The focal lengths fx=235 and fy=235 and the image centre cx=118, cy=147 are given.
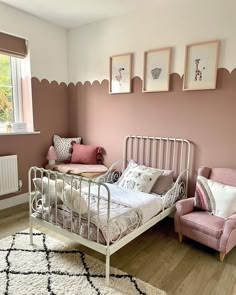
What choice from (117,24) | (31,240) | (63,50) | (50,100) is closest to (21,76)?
(50,100)

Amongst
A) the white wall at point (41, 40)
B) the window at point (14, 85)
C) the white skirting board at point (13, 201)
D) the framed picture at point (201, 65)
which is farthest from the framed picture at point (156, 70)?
the white skirting board at point (13, 201)

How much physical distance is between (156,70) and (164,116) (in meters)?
0.58

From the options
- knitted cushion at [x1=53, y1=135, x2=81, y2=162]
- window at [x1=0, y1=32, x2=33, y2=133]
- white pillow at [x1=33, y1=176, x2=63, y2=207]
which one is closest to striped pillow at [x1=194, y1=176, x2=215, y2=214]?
white pillow at [x1=33, y1=176, x2=63, y2=207]

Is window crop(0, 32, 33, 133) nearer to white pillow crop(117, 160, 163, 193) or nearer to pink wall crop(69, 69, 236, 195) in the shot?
pink wall crop(69, 69, 236, 195)

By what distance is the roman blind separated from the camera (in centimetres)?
298

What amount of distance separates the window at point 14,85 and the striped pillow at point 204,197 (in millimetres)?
2447

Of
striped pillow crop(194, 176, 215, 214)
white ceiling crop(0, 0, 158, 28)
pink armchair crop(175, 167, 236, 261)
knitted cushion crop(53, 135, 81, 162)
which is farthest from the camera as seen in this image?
knitted cushion crop(53, 135, 81, 162)

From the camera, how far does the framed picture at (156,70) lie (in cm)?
285

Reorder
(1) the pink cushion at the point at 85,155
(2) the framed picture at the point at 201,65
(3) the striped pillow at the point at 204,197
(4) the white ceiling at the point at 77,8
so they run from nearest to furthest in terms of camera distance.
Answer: (3) the striped pillow at the point at 204,197 → (2) the framed picture at the point at 201,65 → (4) the white ceiling at the point at 77,8 → (1) the pink cushion at the point at 85,155

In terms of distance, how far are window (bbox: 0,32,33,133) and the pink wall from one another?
28.1 inches

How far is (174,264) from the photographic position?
209 cm

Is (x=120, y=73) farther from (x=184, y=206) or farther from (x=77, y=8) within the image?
(x=184, y=206)

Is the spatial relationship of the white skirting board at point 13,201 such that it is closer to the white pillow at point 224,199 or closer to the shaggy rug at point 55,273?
the shaggy rug at point 55,273

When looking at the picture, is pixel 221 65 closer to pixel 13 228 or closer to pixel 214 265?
pixel 214 265
